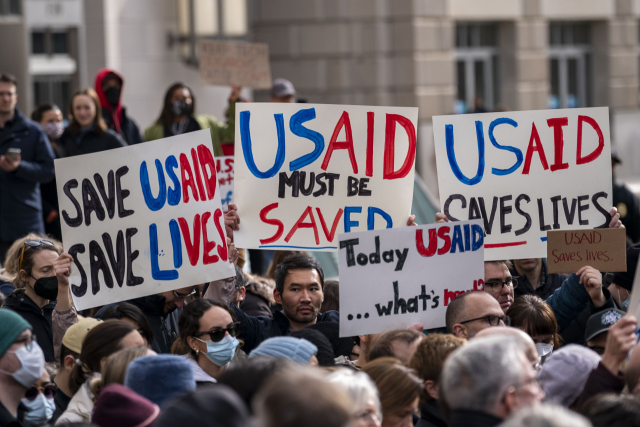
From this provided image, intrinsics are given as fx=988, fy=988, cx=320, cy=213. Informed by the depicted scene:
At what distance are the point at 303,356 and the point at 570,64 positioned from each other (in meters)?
17.0

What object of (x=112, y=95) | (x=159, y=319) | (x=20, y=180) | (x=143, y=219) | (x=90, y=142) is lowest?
(x=159, y=319)

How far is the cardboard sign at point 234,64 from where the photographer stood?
8664 mm

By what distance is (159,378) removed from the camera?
3.61 meters

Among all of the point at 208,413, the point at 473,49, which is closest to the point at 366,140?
the point at 208,413

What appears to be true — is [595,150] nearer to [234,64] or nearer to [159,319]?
[159,319]

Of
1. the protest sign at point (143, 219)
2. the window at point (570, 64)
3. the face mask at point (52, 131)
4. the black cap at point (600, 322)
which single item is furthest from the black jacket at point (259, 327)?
the window at point (570, 64)

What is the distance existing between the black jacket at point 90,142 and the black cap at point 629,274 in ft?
13.7

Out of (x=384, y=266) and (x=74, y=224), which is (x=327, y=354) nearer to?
(x=384, y=266)

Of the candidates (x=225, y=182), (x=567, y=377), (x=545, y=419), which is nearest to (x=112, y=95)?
(x=225, y=182)

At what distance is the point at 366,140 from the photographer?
5.66m

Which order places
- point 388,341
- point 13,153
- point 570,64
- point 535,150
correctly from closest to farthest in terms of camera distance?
point 388,341 < point 535,150 < point 13,153 < point 570,64

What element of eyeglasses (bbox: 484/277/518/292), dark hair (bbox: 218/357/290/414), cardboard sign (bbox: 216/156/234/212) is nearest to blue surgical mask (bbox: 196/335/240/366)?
dark hair (bbox: 218/357/290/414)

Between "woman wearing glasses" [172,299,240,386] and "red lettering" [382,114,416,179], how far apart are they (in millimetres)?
1452

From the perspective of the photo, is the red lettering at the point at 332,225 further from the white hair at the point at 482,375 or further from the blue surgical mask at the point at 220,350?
the white hair at the point at 482,375
